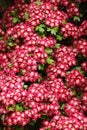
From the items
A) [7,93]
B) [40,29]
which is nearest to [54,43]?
[40,29]

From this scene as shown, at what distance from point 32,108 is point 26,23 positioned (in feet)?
5.21

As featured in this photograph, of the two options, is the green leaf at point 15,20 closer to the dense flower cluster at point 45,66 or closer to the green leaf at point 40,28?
the dense flower cluster at point 45,66

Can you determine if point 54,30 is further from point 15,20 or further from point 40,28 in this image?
point 15,20

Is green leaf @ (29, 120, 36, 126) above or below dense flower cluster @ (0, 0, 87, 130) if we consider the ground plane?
below

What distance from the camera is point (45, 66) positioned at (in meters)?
6.19

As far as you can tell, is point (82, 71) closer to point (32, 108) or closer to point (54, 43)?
point (54, 43)

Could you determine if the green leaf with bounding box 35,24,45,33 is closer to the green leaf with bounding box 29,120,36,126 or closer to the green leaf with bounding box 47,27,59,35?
the green leaf with bounding box 47,27,59,35

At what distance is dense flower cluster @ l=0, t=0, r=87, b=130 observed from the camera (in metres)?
5.52

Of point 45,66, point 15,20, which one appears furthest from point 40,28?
point 15,20

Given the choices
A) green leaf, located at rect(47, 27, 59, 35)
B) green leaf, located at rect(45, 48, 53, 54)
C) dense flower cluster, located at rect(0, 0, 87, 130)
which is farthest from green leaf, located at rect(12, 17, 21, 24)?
green leaf, located at rect(45, 48, 53, 54)

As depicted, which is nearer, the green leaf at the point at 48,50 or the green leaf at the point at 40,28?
the green leaf at the point at 48,50

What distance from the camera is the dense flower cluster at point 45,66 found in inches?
217

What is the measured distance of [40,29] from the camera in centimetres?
626

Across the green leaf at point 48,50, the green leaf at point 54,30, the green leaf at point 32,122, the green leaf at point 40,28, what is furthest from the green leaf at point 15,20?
the green leaf at point 32,122
